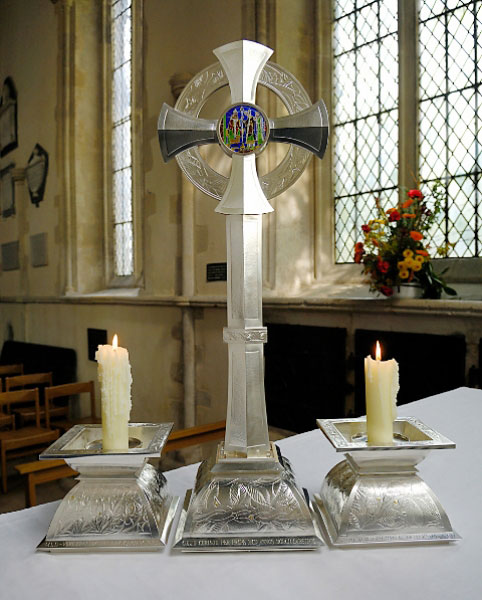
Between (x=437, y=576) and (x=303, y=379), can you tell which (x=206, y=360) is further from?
(x=437, y=576)

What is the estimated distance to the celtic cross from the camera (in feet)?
2.89

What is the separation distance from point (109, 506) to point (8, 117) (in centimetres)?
986

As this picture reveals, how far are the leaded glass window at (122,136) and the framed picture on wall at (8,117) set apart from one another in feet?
8.23

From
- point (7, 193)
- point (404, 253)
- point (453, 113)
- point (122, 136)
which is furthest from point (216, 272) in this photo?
point (7, 193)

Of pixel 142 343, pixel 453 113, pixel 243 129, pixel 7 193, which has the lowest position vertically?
pixel 142 343

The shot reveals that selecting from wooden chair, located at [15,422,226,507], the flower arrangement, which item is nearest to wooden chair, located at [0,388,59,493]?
wooden chair, located at [15,422,226,507]

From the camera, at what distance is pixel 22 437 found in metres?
5.05

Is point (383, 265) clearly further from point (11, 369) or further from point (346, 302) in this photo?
point (11, 369)

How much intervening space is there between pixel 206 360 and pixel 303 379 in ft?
4.06

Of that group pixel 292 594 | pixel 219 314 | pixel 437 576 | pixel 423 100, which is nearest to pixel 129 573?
pixel 292 594

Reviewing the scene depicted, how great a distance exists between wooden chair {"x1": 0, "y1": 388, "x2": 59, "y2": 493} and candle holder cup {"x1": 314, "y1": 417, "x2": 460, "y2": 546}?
4508 mm

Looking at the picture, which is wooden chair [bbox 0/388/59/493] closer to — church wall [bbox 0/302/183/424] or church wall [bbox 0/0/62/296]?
church wall [bbox 0/302/183/424]

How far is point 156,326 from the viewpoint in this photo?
5867 millimetres

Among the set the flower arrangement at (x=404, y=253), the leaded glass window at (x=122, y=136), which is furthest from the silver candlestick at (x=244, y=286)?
the leaded glass window at (x=122, y=136)
